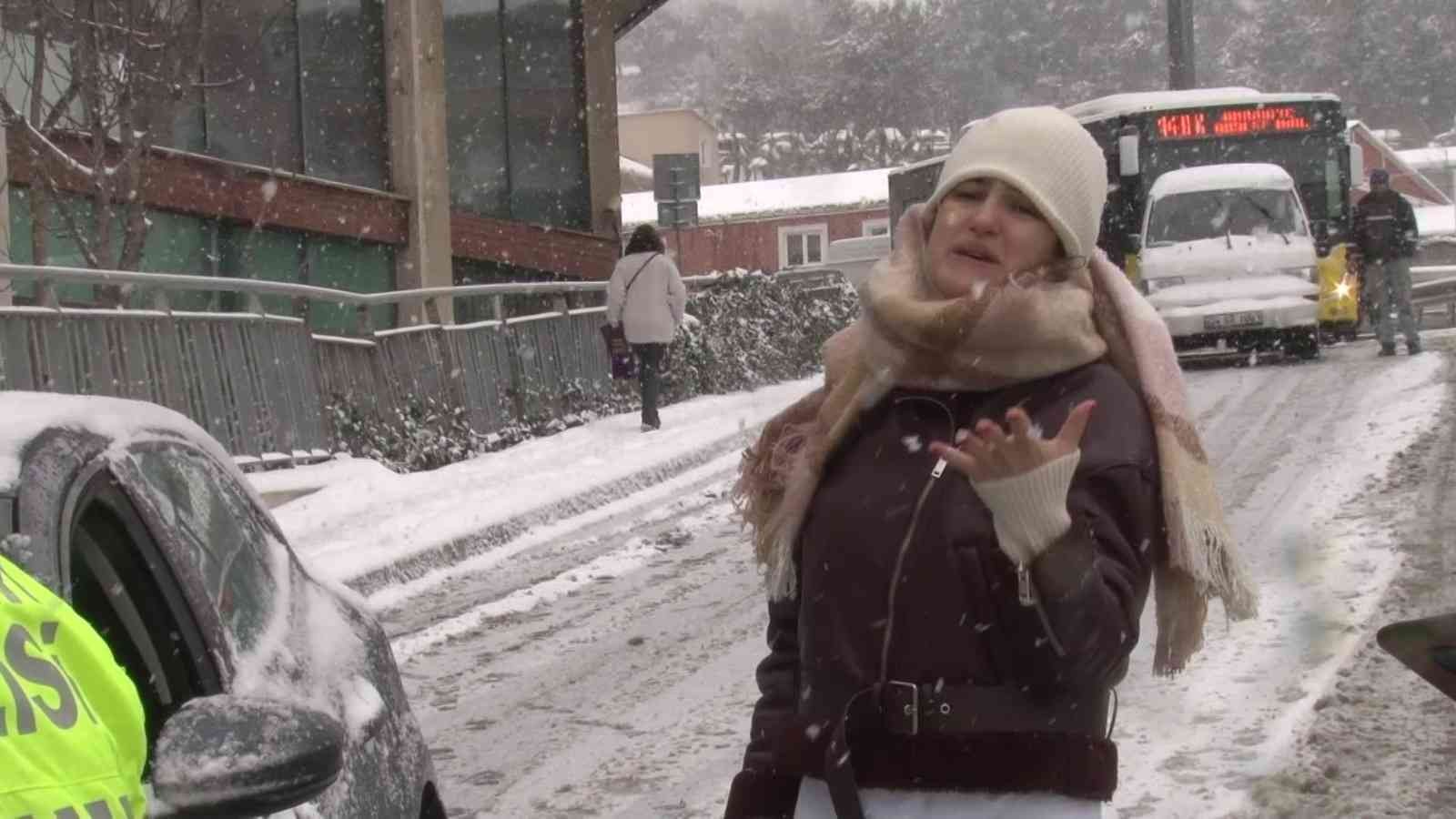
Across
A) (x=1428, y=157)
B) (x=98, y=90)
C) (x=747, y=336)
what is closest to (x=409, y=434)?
(x=98, y=90)

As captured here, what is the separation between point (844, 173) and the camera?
67.4m

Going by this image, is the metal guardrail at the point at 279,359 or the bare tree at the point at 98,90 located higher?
the bare tree at the point at 98,90

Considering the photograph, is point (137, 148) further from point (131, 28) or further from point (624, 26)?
point (624, 26)

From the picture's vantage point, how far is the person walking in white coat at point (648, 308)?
17.5 meters

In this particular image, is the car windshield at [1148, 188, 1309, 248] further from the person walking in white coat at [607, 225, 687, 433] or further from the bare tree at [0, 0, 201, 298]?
the bare tree at [0, 0, 201, 298]

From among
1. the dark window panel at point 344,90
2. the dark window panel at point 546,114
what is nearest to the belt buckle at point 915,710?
the dark window panel at point 344,90

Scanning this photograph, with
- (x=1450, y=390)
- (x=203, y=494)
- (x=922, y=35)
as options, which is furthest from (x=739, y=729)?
(x=922, y=35)

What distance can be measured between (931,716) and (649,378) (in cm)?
1476

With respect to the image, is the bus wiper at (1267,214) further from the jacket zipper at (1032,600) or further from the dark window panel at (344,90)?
the jacket zipper at (1032,600)

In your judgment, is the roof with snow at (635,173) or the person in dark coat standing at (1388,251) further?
the roof with snow at (635,173)

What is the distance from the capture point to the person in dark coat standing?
21.0m

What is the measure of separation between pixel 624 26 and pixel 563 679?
74.1 ft

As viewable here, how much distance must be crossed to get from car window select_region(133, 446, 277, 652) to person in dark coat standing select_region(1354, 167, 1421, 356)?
18.9 m

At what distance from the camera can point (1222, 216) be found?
74.8 feet
